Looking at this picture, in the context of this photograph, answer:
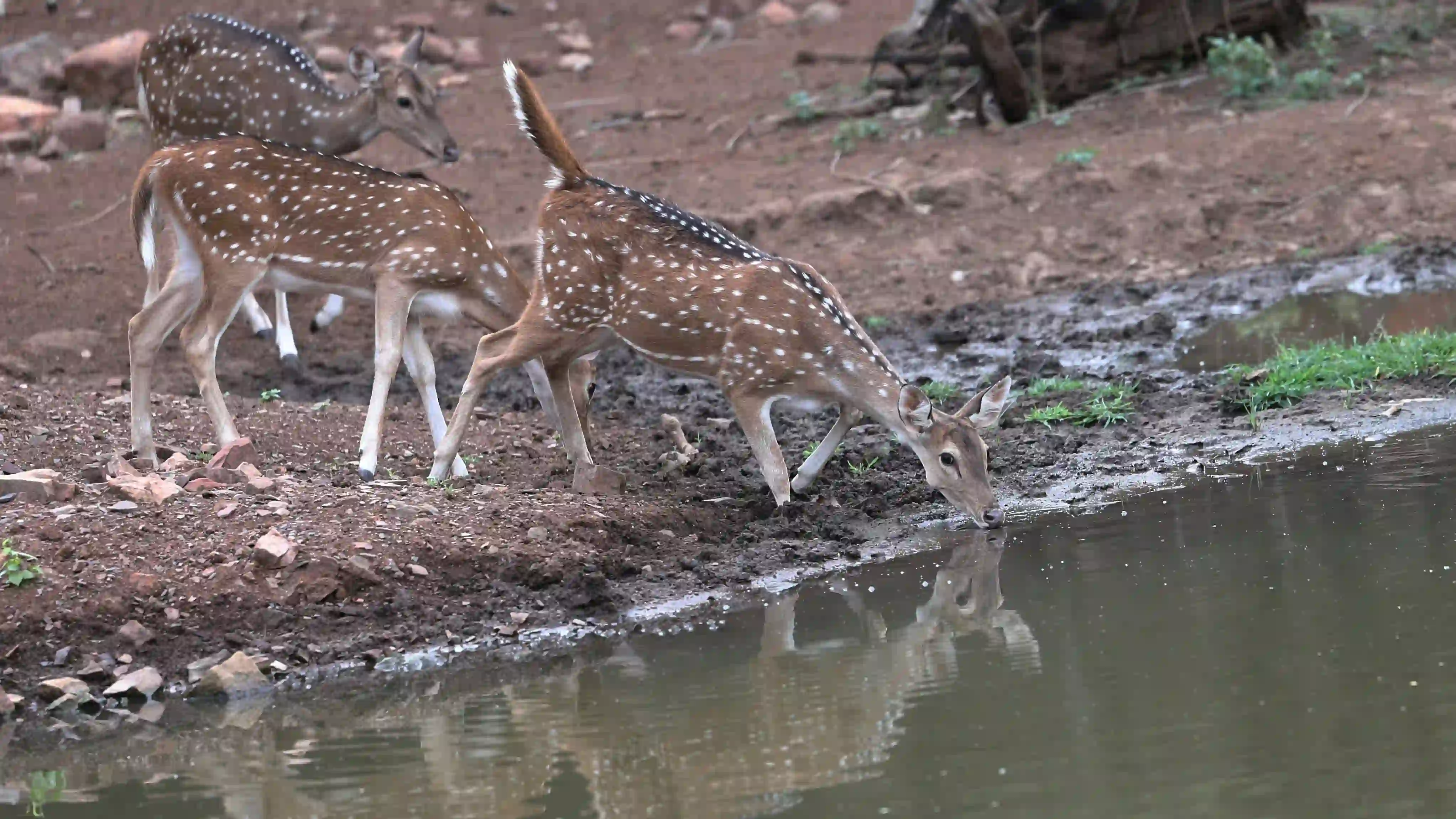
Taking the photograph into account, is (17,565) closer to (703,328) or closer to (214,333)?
(214,333)

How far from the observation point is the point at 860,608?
7.77 metres

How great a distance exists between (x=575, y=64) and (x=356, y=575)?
1432cm

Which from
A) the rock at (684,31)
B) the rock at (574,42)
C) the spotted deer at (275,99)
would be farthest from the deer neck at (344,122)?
the rock at (684,31)

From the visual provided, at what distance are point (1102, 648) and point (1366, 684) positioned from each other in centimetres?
101

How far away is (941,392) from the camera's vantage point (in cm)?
1102

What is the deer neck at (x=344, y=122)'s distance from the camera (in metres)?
13.1

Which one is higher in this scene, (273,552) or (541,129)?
(541,129)

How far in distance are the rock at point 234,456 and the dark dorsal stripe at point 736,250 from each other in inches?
89.1

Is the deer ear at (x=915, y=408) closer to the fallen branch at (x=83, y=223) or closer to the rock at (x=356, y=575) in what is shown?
the rock at (x=356, y=575)

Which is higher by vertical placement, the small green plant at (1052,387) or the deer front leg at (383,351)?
the deer front leg at (383,351)

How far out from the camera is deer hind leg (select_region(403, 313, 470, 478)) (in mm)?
9859

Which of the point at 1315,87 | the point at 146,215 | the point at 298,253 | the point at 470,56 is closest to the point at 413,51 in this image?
the point at 146,215

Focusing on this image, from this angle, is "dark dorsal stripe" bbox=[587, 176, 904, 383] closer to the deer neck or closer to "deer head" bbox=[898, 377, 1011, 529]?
"deer head" bbox=[898, 377, 1011, 529]

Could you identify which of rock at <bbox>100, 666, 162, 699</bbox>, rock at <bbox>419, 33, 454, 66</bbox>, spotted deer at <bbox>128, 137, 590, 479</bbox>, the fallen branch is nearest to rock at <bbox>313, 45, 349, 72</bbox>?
rock at <bbox>419, 33, 454, 66</bbox>
